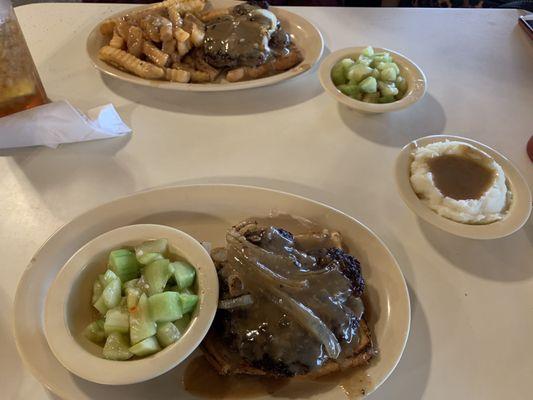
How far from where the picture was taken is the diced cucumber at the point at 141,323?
1.15 meters

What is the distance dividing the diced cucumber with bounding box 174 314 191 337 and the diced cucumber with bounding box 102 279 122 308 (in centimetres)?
18

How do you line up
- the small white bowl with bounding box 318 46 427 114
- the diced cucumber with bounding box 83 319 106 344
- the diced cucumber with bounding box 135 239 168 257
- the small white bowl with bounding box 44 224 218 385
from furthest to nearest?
the small white bowl with bounding box 318 46 427 114 < the diced cucumber with bounding box 135 239 168 257 < the diced cucumber with bounding box 83 319 106 344 < the small white bowl with bounding box 44 224 218 385

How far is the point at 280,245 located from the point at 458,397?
63 centimetres

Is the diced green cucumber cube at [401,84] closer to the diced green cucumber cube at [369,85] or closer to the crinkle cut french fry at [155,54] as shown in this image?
the diced green cucumber cube at [369,85]

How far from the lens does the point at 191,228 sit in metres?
1.59

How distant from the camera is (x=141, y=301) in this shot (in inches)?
46.8

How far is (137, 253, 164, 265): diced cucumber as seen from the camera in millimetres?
1289

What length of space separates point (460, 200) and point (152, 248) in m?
1.00

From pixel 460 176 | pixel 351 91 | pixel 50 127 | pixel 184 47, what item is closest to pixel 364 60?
pixel 351 91

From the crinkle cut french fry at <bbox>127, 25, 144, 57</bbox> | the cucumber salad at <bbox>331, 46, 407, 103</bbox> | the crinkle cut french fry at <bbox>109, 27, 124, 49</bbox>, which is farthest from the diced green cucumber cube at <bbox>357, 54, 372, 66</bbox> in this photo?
the crinkle cut french fry at <bbox>109, 27, 124, 49</bbox>

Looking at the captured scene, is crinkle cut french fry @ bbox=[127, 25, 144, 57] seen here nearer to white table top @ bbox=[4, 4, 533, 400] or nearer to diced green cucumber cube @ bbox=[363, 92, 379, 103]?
white table top @ bbox=[4, 4, 533, 400]

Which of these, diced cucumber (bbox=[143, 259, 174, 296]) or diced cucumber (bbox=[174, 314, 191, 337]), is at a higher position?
diced cucumber (bbox=[143, 259, 174, 296])

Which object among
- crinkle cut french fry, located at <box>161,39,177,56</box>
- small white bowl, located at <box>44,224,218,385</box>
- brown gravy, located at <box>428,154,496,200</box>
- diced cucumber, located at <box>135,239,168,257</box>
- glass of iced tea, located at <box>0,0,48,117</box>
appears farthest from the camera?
crinkle cut french fry, located at <box>161,39,177,56</box>

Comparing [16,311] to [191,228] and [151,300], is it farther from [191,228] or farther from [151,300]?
[191,228]
